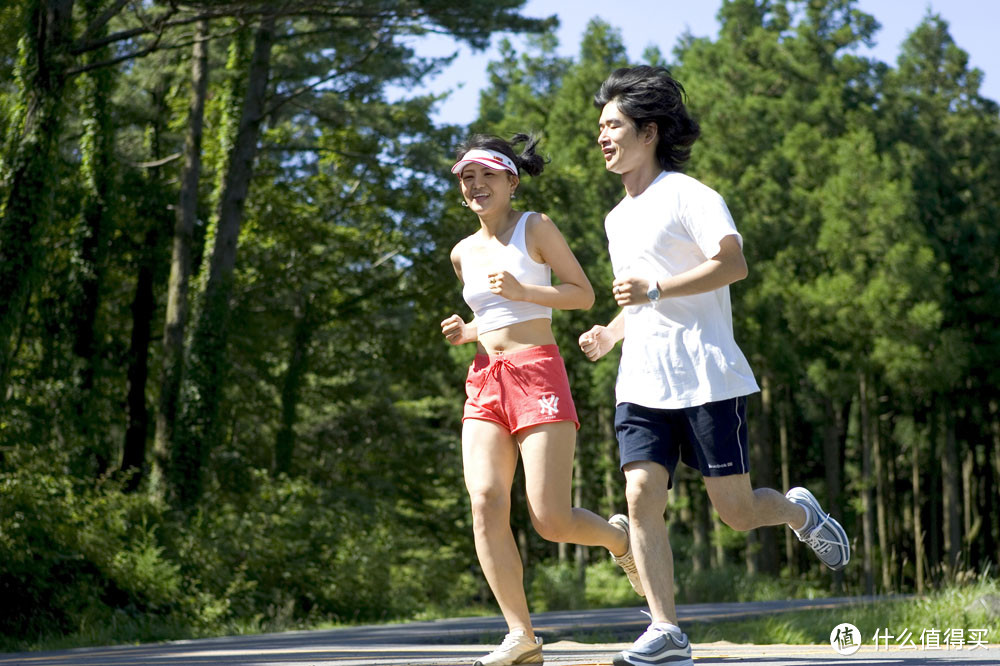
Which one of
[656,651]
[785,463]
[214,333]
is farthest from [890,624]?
[785,463]

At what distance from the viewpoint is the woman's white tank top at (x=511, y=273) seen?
5641mm

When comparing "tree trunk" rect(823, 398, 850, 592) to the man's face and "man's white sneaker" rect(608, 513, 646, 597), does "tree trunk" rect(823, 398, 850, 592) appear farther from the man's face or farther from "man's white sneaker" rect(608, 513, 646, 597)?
the man's face

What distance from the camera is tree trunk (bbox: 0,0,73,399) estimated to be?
14172 mm

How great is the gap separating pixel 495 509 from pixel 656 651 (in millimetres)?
985

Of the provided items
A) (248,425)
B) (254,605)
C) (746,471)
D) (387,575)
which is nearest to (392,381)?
(248,425)

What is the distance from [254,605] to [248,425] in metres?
16.4

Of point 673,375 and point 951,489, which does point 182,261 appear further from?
point 951,489

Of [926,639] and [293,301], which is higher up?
[293,301]

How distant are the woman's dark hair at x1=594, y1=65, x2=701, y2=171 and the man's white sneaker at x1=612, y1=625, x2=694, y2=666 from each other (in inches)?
74.0

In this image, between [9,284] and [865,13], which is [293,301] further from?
[865,13]

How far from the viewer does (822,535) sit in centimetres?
571

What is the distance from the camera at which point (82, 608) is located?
1316 centimetres

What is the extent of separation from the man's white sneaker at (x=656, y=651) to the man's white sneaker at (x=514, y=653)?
2.11 ft

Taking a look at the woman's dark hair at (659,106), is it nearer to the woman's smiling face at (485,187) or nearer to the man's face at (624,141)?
the man's face at (624,141)
